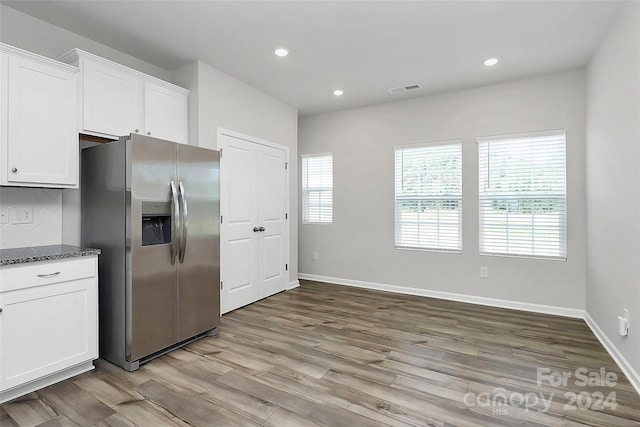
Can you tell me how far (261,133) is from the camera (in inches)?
173

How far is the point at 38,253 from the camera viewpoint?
2.31 meters

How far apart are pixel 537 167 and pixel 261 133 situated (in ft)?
11.2

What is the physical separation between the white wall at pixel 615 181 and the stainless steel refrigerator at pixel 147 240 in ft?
10.9

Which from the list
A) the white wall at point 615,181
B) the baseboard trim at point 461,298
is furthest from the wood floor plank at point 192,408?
the baseboard trim at point 461,298

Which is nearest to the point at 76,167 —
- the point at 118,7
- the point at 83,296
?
the point at 83,296

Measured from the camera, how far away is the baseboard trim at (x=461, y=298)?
3.79m

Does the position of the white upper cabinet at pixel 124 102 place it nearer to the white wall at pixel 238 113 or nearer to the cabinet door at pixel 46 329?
the white wall at pixel 238 113

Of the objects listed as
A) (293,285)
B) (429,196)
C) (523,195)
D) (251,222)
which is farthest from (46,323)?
(523,195)

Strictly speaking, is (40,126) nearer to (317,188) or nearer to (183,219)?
(183,219)

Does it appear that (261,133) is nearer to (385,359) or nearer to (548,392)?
(385,359)

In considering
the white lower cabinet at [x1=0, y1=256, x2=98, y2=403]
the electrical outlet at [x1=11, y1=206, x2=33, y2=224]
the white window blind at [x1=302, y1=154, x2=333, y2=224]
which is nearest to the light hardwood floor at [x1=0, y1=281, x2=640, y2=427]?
the white lower cabinet at [x1=0, y1=256, x2=98, y2=403]

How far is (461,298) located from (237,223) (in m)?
3.04

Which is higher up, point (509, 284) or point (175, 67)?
point (175, 67)

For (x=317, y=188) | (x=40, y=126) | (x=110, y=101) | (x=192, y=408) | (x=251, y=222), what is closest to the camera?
(x=192, y=408)
